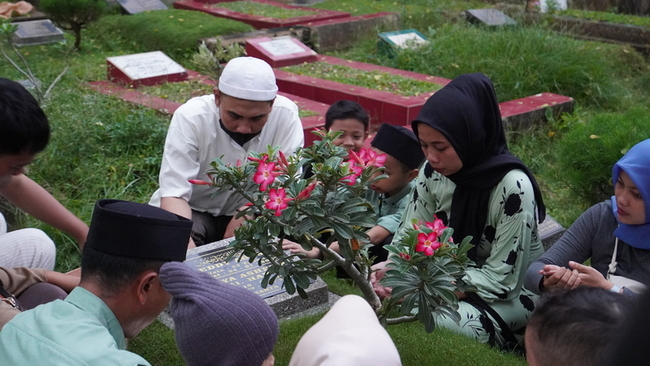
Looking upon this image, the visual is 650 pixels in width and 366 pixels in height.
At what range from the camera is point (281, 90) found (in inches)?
320

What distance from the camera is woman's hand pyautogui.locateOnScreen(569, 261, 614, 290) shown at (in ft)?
10.1

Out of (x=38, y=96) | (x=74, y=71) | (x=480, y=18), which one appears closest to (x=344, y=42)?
(x=480, y=18)

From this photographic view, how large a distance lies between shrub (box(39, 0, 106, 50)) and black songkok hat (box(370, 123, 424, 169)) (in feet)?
22.7

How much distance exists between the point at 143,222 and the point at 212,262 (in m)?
1.68

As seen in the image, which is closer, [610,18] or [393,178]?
[393,178]

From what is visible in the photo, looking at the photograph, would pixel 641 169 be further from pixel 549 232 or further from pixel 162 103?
pixel 162 103

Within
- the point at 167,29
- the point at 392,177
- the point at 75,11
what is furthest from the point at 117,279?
the point at 75,11

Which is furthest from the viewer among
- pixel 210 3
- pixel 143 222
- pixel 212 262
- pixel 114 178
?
pixel 210 3

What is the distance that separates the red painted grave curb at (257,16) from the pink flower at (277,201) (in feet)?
28.2

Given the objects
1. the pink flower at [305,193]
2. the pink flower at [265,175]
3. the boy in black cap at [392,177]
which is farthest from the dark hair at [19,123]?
the boy in black cap at [392,177]

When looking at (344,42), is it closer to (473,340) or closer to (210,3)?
(210,3)

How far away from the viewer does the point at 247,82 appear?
161 inches

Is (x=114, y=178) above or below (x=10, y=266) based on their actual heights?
below

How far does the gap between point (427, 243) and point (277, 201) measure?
0.52 m
